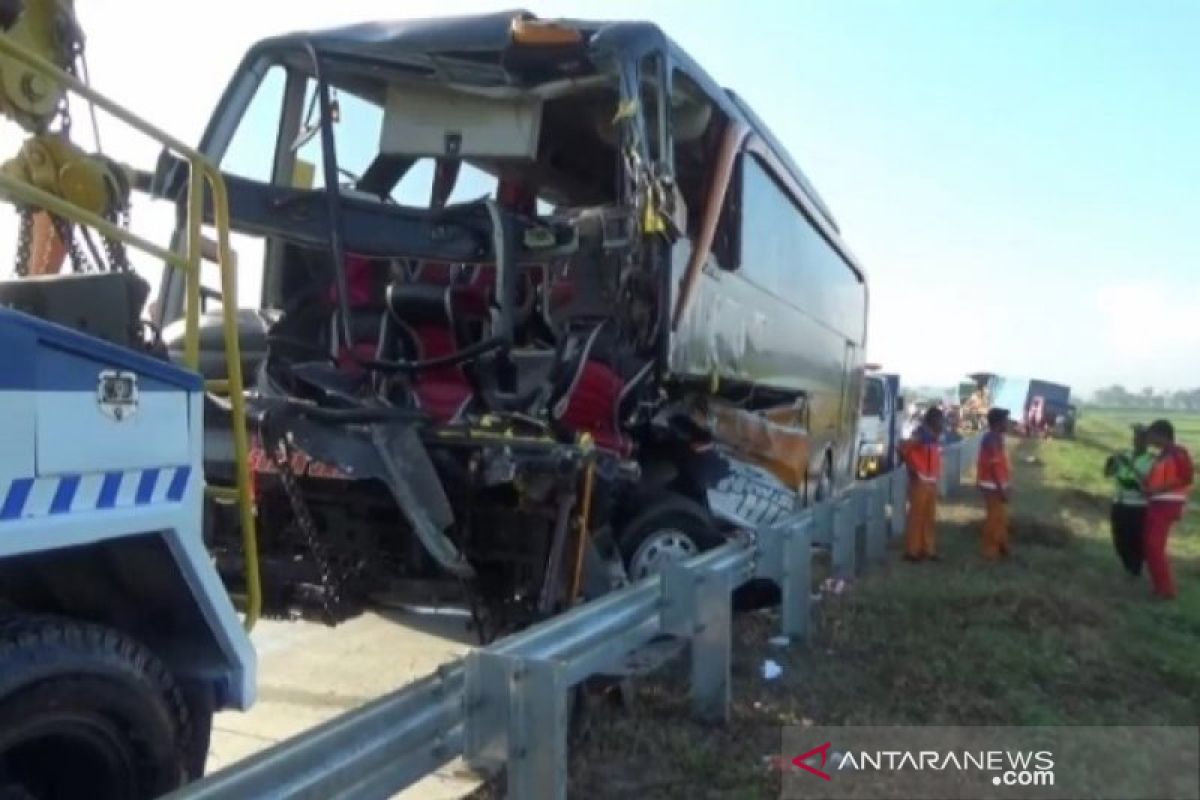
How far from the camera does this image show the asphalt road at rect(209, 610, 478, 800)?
4910 mm

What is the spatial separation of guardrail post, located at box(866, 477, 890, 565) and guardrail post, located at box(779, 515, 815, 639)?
3.29m

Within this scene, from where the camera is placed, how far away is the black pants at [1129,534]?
33.3 ft

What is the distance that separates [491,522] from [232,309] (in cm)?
204

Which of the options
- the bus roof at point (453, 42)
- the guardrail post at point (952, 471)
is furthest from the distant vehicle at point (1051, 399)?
the bus roof at point (453, 42)

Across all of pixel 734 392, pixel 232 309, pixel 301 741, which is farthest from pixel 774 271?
pixel 301 741

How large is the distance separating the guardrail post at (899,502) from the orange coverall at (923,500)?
15 cm

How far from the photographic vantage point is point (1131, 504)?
10.2 m

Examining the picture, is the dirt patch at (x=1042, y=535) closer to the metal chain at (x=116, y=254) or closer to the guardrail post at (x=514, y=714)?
the guardrail post at (x=514, y=714)

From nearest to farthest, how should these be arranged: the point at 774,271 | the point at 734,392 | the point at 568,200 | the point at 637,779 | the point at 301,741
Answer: the point at 301,741
the point at 637,779
the point at 568,200
the point at 734,392
the point at 774,271

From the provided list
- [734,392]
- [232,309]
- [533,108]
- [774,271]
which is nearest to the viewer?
[232,309]

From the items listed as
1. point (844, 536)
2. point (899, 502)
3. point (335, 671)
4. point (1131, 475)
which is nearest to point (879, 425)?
point (899, 502)

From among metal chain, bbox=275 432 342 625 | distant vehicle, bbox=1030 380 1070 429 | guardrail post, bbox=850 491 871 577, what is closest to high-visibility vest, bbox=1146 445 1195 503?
guardrail post, bbox=850 491 871 577

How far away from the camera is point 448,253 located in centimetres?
546

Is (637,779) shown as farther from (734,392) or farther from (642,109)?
(734,392)
